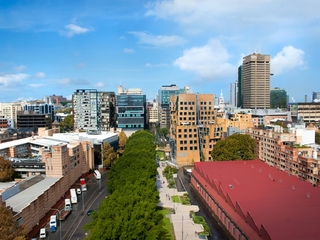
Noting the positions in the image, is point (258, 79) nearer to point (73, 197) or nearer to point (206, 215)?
point (206, 215)

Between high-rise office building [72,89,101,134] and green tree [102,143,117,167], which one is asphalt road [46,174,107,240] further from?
high-rise office building [72,89,101,134]

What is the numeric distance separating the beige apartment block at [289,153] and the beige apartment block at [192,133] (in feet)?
30.7

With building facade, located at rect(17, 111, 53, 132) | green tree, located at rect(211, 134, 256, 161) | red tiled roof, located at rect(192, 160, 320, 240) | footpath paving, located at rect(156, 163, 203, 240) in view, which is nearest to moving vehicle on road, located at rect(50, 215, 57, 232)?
footpath paving, located at rect(156, 163, 203, 240)

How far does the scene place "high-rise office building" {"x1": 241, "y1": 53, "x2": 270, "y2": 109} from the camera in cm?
13862

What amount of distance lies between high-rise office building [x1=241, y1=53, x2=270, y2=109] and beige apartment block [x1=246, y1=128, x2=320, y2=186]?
85361 millimetres

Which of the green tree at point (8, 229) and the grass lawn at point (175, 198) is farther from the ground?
the green tree at point (8, 229)

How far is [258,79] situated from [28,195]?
A: 125922mm

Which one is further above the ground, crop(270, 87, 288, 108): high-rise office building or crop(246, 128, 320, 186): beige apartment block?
crop(270, 87, 288, 108): high-rise office building

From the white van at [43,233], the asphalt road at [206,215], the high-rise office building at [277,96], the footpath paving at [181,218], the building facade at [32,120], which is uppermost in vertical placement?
the high-rise office building at [277,96]

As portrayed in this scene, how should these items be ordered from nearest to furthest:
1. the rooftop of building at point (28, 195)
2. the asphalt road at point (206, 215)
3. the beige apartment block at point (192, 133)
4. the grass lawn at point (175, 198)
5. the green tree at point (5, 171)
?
the rooftop of building at point (28, 195), the asphalt road at point (206, 215), the green tree at point (5, 171), the grass lawn at point (175, 198), the beige apartment block at point (192, 133)

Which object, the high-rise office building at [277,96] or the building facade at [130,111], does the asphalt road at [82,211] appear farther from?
the high-rise office building at [277,96]

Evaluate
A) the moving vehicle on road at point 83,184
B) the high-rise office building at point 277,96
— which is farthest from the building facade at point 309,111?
the high-rise office building at point 277,96

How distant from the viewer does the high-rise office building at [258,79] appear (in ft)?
455

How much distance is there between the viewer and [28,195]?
1253 inches
